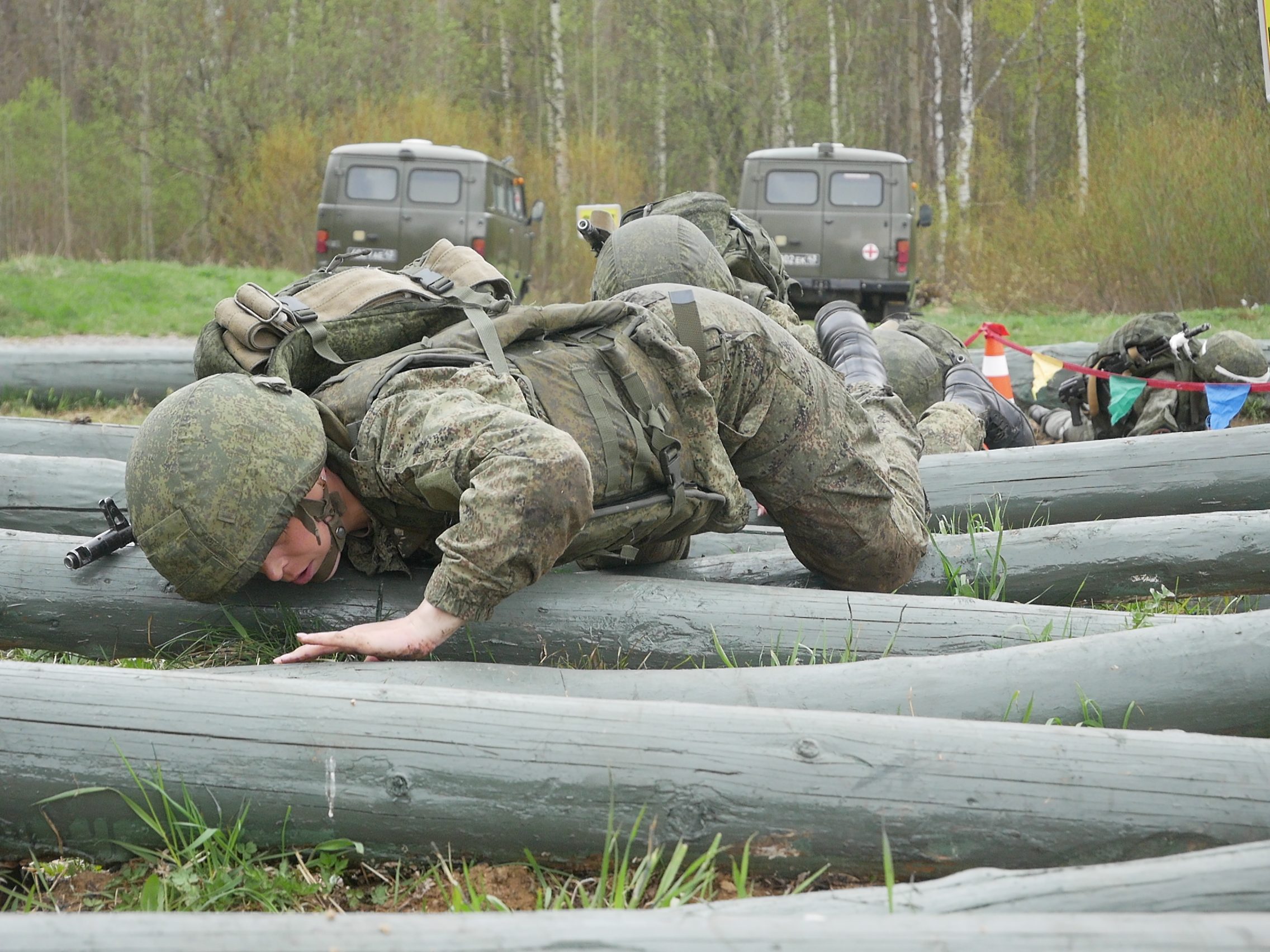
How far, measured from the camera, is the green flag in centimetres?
Answer: 745

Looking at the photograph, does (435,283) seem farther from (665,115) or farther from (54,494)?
(665,115)

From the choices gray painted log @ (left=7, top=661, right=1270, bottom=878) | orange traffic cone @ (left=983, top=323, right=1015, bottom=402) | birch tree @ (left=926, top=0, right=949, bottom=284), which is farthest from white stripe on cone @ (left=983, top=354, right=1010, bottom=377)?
birch tree @ (left=926, top=0, right=949, bottom=284)

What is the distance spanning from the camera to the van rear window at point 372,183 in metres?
16.5

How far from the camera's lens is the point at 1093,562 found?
150 inches

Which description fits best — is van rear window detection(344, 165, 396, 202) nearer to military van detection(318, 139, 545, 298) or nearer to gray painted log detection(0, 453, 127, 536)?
military van detection(318, 139, 545, 298)

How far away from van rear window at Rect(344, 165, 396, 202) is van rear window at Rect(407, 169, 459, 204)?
25 cm

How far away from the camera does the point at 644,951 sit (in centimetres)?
172

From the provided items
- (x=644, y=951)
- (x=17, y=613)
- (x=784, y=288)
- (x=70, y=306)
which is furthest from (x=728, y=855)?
(x=70, y=306)

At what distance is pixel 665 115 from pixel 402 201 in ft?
55.7

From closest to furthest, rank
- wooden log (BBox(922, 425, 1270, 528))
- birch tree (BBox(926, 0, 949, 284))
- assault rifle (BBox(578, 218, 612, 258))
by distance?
wooden log (BBox(922, 425, 1270, 528)) < assault rifle (BBox(578, 218, 612, 258)) < birch tree (BBox(926, 0, 949, 284))

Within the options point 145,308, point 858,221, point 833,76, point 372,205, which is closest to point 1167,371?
point 858,221

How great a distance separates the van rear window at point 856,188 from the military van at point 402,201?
179 inches

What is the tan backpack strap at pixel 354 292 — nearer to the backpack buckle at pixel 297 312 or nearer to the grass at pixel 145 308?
the backpack buckle at pixel 297 312

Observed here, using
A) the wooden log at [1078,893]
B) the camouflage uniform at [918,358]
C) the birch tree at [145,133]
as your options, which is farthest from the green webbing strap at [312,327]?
the birch tree at [145,133]
